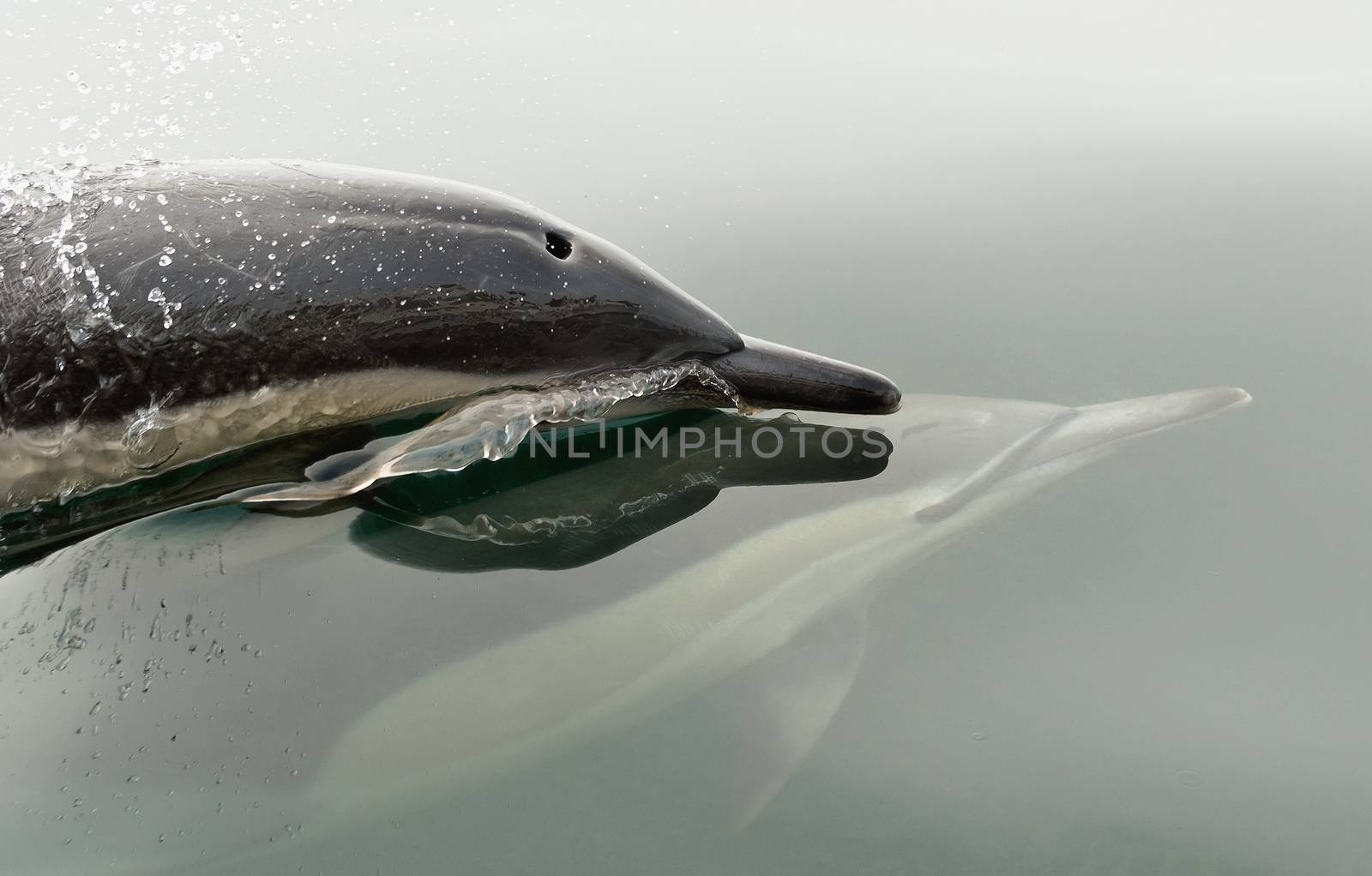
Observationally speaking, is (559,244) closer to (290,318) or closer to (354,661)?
(290,318)

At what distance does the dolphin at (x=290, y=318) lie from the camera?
2.90 meters

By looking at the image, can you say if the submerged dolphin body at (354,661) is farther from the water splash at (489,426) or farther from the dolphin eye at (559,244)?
the dolphin eye at (559,244)

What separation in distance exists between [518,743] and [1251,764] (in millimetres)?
1471

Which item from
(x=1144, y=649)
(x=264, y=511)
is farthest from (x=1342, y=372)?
(x=264, y=511)

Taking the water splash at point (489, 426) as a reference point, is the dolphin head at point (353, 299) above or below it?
above

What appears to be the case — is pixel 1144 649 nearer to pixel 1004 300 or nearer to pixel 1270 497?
pixel 1270 497

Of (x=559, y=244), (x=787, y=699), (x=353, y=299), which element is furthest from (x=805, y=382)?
(x=353, y=299)

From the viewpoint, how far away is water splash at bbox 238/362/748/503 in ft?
9.68

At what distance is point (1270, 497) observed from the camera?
310cm

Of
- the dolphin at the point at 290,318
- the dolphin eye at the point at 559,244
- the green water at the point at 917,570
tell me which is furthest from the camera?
the dolphin eye at the point at 559,244

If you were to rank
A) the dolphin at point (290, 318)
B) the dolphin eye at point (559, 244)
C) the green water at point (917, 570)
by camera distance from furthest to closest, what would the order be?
the dolphin eye at point (559, 244) < the dolphin at point (290, 318) < the green water at point (917, 570)

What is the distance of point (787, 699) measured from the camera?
2512mm

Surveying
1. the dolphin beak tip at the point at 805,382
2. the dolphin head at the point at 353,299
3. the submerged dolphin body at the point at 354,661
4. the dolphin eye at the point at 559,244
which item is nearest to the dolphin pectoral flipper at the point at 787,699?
the submerged dolphin body at the point at 354,661

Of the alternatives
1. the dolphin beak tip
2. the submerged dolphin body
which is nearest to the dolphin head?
the dolphin beak tip
